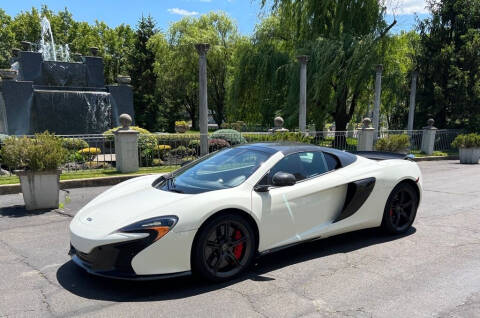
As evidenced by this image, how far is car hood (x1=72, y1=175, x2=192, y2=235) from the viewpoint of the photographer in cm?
349

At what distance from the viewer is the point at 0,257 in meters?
4.48

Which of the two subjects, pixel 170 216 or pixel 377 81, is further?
pixel 377 81

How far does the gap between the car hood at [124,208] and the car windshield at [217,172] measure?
20 cm

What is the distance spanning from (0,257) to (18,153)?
8.94 feet

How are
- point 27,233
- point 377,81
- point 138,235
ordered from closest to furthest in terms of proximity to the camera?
point 138,235 → point 27,233 → point 377,81

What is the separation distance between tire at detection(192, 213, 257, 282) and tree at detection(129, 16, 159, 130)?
1295 inches

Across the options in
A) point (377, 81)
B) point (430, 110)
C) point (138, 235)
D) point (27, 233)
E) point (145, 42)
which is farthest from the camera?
point (145, 42)

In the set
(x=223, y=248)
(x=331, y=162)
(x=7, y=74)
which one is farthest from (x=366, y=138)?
(x=7, y=74)

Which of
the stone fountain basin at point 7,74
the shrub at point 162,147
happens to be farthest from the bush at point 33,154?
the stone fountain basin at point 7,74

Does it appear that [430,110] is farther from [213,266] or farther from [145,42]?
[145,42]

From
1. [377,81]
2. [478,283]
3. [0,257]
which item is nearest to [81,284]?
[0,257]

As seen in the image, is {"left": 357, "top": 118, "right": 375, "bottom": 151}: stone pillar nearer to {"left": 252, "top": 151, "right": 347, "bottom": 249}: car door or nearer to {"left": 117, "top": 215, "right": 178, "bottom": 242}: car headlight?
{"left": 252, "top": 151, "right": 347, "bottom": 249}: car door

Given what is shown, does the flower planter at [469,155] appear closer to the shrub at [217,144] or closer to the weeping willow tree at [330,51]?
the weeping willow tree at [330,51]

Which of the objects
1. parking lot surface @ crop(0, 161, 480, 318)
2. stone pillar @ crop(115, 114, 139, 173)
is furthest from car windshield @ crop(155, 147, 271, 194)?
stone pillar @ crop(115, 114, 139, 173)
